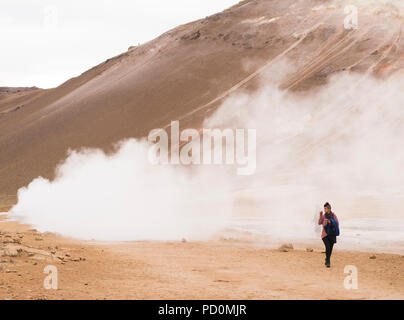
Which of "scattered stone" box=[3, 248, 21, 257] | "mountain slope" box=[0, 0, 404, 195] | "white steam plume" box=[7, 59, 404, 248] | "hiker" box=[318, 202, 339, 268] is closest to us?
"hiker" box=[318, 202, 339, 268]

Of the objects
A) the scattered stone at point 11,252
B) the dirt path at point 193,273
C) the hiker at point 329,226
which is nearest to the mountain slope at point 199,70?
the dirt path at point 193,273

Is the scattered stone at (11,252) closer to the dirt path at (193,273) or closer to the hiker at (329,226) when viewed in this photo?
the dirt path at (193,273)

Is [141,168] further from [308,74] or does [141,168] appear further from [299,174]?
[308,74]

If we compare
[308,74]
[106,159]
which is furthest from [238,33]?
[106,159]

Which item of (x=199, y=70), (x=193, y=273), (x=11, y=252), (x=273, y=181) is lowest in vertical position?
(x=193, y=273)

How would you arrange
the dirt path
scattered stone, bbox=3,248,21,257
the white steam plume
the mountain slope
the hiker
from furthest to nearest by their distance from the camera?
the mountain slope, the white steam plume, scattered stone, bbox=3,248,21,257, the hiker, the dirt path

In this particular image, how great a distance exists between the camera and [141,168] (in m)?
47.8

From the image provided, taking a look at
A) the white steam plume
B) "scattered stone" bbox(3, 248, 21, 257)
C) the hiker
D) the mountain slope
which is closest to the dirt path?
"scattered stone" bbox(3, 248, 21, 257)

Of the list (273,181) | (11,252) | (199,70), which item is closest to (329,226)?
(11,252)

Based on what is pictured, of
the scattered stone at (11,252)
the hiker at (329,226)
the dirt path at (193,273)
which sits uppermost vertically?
the hiker at (329,226)

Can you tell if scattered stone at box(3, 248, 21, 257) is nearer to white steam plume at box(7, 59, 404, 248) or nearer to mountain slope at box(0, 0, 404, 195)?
white steam plume at box(7, 59, 404, 248)

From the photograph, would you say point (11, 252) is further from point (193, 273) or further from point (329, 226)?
point (329, 226)

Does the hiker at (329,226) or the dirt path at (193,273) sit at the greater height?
the hiker at (329,226)

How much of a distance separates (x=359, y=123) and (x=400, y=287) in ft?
121
